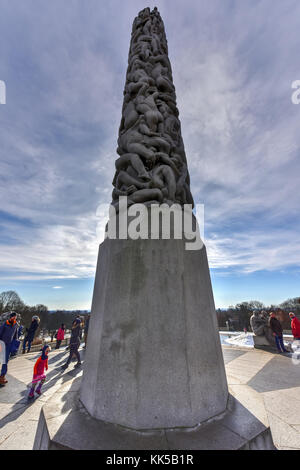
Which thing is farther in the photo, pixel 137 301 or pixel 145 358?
pixel 137 301

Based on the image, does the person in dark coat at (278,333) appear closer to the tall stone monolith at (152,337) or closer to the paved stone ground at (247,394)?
the paved stone ground at (247,394)

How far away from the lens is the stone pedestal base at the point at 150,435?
1.95 meters

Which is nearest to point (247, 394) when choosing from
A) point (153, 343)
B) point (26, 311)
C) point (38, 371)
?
point (153, 343)

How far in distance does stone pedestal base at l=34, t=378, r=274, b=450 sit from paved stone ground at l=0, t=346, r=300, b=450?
1.28ft

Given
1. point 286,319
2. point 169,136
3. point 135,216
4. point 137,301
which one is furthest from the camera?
point 286,319

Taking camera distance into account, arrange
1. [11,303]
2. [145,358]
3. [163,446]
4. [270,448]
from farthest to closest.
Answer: [11,303], [145,358], [270,448], [163,446]

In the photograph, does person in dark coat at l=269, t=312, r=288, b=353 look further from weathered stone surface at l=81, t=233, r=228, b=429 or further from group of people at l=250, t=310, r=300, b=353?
weathered stone surface at l=81, t=233, r=228, b=429

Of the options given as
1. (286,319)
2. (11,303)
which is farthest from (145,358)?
(11,303)

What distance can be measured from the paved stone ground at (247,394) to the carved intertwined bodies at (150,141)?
12.2 ft

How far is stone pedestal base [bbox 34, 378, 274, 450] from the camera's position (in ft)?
6.39

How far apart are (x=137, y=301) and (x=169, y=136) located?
12.9 feet

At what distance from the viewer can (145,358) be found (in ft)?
8.11

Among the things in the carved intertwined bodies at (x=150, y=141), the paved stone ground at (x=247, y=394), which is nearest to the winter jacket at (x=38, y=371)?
the paved stone ground at (x=247, y=394)

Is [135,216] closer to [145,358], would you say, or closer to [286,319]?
[145,358]
